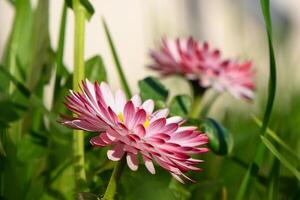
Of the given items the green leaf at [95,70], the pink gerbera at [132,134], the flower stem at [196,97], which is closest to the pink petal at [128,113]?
the pink gerbera at [132,134]

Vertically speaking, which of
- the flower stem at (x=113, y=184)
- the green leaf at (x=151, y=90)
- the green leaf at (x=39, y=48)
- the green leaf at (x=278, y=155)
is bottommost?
the green leaf at (x=278, y=155)

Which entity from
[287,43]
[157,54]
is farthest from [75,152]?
[287,43]

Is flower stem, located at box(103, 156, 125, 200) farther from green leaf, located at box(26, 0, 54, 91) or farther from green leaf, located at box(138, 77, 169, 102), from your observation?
green leaf, located at box(26, 0, 54, 91)

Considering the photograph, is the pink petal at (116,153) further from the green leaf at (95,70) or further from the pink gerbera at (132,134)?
the green leaf at (95,70)

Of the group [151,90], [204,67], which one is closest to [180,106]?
[151,90]

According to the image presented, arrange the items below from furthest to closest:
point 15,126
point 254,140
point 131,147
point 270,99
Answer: point 254,140, point 15,126, point 270,99, point 131,147

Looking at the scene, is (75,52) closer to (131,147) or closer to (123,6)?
(131,147)

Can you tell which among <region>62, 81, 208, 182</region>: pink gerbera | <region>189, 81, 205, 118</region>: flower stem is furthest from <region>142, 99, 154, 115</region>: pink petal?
<region>189, 81, 205, 118</region>: flower stem

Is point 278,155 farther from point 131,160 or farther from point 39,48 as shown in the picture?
point 39,48
